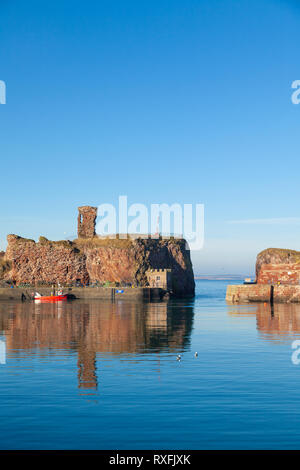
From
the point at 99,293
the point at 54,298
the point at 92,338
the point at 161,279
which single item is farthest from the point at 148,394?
the point at 161,279

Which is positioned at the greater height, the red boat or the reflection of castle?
the reflection of castle

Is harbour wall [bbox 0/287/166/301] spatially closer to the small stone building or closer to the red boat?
the red boat

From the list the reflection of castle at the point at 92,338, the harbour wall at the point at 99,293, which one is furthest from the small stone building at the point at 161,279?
the reflection of castle at the point at 92,338

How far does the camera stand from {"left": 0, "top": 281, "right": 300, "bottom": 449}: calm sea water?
2058 centimetres

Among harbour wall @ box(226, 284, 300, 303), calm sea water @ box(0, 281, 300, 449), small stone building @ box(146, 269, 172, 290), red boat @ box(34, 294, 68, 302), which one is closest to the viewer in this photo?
calm sea water @ box(0, 281, 300, 449)

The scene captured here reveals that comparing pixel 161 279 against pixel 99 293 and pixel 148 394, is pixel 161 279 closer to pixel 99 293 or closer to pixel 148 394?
pixel 99 293

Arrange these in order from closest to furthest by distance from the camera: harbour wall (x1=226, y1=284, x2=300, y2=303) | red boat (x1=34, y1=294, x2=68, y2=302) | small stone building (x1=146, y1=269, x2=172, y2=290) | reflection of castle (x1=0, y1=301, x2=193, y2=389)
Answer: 1. reflection of castle (x1=0, y1=301, x2=193, y2=389)
2. harbour wall (x1=226, y1=284, x2=300, y2=303)
3. red boat (x1=34, y1=294, x2=68, y2=302)
4. small stone building (x1=146, y1=269, x2=172, y2=290)

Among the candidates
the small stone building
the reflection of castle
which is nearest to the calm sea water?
the reflection of castle

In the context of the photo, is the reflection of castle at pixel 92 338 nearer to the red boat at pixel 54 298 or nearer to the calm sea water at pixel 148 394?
the calm sea water at pixel 148 394

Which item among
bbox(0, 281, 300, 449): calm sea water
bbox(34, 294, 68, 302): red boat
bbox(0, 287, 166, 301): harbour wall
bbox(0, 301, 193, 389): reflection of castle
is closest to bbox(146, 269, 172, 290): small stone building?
bbox(0, 287, 166, 301): harbour wall

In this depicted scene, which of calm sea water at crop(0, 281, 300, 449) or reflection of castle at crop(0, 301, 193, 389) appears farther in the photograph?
reflection of castle at crop(0, 301, 193, 389)

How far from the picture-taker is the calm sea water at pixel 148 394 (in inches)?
810
